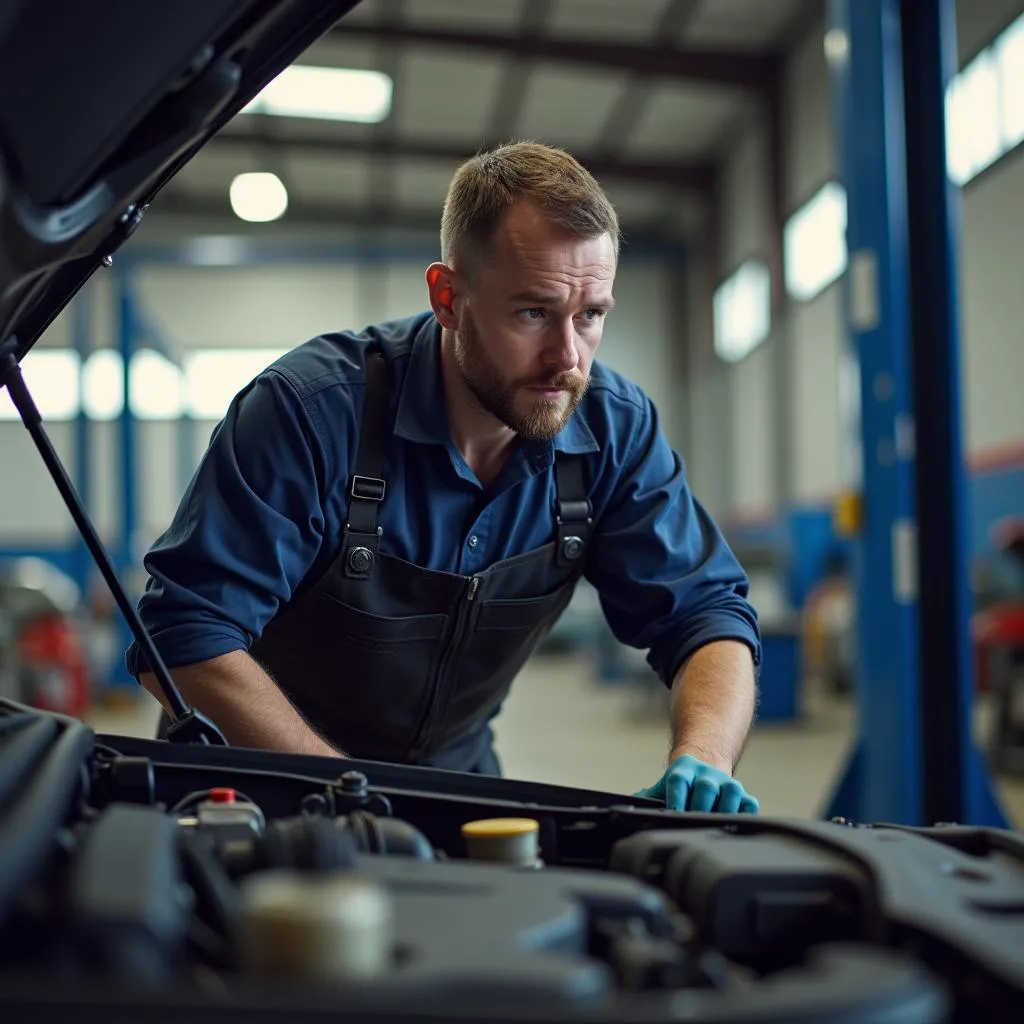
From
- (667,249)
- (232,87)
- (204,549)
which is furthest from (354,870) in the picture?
(667,249)

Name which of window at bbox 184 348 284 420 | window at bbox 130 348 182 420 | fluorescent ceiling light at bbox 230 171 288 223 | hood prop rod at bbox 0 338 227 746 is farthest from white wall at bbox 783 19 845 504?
hood prop rod at bbox 0 338 227 746

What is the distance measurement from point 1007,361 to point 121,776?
20.8ft

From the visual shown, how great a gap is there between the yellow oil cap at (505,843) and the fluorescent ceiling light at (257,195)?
5480 millimetres

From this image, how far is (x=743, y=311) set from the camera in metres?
11.1

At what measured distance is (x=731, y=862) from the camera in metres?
0.77

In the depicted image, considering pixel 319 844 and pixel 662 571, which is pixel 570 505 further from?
pixel 319 844

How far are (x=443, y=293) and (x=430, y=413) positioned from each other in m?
0.16

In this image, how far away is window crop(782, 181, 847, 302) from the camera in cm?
870

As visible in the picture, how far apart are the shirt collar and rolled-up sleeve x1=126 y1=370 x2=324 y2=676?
0.14 m

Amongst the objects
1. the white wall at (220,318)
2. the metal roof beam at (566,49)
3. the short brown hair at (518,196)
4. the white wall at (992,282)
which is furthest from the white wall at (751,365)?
the short brown hair at (518,196)

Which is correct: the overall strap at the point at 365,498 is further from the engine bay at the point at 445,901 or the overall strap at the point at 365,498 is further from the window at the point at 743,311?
the window at the point at 743,311

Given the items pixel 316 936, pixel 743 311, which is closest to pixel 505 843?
pixel 316 936

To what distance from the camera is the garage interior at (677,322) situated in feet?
9.93

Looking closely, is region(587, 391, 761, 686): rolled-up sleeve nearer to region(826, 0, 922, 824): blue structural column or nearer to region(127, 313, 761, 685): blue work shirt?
region(127, 313, 761, 685): blue work shirt
